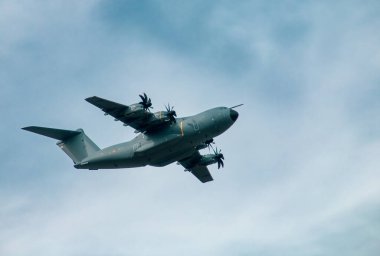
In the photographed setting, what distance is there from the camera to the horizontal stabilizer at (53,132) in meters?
40.6

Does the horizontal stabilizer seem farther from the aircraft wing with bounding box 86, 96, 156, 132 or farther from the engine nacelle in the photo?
the engine nacelle

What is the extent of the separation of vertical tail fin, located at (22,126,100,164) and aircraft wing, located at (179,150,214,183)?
25.1ft

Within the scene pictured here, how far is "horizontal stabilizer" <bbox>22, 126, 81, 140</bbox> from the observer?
133ft

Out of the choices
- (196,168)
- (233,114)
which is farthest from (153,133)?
(196,168)

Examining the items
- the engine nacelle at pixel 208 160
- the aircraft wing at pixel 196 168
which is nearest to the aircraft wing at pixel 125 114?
the aircraft wing at pixel 196 168

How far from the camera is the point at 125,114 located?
40.0 meters

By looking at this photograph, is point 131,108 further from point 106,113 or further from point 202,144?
point 202,144

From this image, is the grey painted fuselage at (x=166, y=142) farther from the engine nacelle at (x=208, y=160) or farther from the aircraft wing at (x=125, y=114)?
the engine nacelle at (x=208, y=160)

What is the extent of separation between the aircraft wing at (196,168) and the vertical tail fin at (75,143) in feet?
25.1

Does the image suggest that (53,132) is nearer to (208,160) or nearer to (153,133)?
(153,133)

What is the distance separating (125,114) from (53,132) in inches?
269

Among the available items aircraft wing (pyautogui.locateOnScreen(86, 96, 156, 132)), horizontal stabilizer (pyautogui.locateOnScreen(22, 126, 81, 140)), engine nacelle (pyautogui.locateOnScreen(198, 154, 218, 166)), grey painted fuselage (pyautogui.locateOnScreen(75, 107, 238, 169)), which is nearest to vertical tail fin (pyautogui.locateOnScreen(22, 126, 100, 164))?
horizontal stabilizer (pyautogui.locateOnScreen(22, 126, 81, 140))

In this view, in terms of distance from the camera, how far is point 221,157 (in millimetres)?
47281

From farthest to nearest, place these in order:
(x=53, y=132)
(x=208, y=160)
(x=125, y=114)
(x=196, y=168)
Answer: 1. (x=196, y=168)
2. (x=208, y=160)
3. (x=53, y=132)
4. (x=125, y=114)
